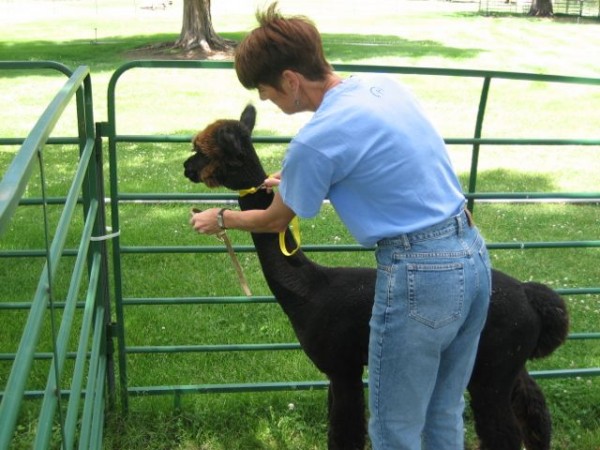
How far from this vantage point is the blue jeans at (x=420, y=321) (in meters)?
2.49

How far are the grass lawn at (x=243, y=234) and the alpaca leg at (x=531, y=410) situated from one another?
412 millimetres

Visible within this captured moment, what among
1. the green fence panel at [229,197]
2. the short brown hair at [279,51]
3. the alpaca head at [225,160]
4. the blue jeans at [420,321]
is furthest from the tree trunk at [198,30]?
the blue jeans at [420,321]

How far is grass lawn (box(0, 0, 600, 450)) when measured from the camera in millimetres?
4238

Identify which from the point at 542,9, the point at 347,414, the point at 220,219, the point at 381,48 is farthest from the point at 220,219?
the point at 542,9

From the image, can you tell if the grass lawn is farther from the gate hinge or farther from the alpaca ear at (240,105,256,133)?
the gate hinge

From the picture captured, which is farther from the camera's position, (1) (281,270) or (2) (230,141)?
(1) (281,270)

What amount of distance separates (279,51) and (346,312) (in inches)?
47.4

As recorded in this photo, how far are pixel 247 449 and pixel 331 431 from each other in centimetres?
69

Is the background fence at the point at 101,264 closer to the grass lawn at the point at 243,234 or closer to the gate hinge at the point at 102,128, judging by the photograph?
the gate hinge at the point at 102,128

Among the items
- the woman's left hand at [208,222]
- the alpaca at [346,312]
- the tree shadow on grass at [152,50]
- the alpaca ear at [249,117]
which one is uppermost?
the alpaca ear at [249,117]

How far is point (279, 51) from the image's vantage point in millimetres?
2492

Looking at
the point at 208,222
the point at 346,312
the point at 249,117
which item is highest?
the point at 249,117

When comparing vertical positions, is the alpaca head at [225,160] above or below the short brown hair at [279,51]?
below

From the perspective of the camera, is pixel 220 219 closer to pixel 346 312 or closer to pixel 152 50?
pixel 346 312
